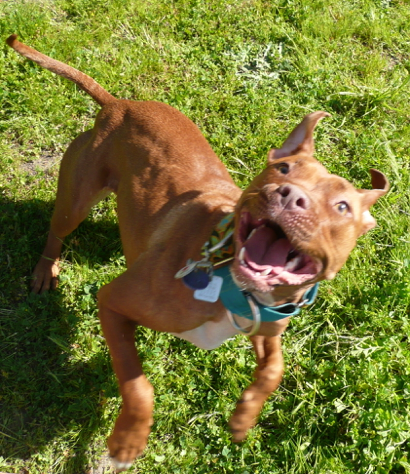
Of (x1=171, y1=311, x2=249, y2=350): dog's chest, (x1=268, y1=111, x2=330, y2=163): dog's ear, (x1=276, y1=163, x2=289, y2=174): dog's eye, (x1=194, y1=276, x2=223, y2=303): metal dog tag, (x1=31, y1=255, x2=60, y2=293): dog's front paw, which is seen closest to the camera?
(x1=194, y1=276, x2=223, y2=303): metal dog tag

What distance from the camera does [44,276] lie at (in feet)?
16.3

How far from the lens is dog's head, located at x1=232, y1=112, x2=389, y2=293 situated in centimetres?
301

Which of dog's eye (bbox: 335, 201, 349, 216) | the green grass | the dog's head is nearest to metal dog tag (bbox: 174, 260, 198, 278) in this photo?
the dog's head

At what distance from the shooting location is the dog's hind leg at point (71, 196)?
14.7 feet

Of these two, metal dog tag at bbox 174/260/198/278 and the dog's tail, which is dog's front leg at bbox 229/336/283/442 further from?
the dog's tail

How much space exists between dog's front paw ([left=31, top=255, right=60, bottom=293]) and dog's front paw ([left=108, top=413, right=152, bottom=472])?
6.38 feet

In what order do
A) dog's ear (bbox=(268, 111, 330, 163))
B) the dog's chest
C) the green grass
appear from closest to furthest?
the dog's chest < dog's ear (bbox=(268, 111, 330, 163)) < the green grass

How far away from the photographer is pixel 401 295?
514 cm

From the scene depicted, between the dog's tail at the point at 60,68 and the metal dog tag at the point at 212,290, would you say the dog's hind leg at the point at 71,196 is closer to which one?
the dog's tail at the point at 60,68

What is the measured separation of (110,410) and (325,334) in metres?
2.05

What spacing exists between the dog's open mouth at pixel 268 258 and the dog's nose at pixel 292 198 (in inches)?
6.7

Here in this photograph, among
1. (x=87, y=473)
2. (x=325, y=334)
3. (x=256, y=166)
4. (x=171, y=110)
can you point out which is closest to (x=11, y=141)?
(x=171, y=110)

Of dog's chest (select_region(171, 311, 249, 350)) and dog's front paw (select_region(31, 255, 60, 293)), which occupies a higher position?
dog's chest (select_region(171, 311, 249, 350))

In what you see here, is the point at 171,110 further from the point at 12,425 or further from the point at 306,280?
the point at 12,425
